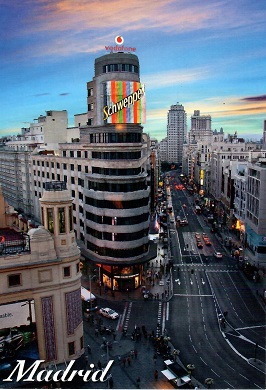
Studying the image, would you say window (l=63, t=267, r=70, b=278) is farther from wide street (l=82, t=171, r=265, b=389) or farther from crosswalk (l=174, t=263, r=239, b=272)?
crosswalk (l=174, t=263, r=239, b=272)

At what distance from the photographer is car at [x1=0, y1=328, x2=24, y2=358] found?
3331cm

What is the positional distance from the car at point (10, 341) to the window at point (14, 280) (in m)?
3.81

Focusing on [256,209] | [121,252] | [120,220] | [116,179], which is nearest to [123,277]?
[121,252]

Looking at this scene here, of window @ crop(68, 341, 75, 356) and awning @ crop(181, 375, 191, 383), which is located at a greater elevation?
window @ crop(68, 341, 75, 356)

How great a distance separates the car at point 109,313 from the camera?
54747mm

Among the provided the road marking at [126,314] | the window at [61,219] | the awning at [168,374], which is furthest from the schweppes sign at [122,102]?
the awning at [168,374]

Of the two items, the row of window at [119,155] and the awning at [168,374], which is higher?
the row of window at [119,155]

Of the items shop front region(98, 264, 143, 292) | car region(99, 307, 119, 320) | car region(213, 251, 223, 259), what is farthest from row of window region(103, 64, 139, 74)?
car region(213, 251, 223, 259)

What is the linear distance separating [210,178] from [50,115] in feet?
266

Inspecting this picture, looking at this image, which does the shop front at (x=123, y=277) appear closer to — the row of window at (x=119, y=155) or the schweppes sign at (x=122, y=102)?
the row of window at (x=119, y=155)

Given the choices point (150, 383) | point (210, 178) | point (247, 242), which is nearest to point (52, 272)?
point (150, 383)

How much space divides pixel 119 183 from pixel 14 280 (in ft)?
108

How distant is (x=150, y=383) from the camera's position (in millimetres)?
39562

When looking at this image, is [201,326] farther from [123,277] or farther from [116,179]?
[116,179]
